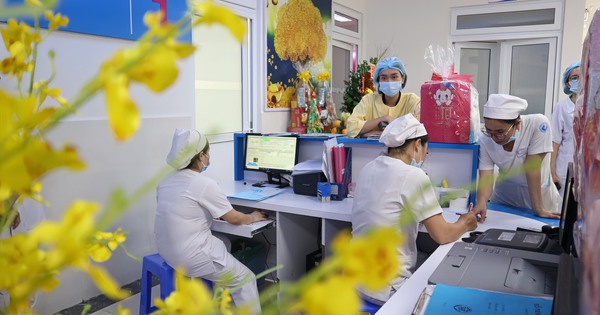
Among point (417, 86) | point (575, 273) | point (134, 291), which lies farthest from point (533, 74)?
point (575, 273)

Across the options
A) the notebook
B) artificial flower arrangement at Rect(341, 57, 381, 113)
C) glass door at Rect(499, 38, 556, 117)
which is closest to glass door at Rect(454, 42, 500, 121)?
glass door at Rect(499, 38, 556, 117)

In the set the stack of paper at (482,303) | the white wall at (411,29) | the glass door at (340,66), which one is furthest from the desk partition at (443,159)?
the white wall at (411,29)

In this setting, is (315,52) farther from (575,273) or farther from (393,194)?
(575,273)

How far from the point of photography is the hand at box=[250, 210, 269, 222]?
8.58 ft

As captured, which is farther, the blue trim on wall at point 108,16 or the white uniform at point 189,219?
the blue trim on wall at point 108,16

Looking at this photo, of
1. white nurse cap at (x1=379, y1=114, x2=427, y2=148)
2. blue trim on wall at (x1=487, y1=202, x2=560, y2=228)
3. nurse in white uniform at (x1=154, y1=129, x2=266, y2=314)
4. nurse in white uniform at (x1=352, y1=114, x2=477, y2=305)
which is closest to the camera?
nurse in white uniform at (x1=352, y1=114, x2=477, y2=305)

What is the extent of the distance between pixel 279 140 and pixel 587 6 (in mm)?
4891

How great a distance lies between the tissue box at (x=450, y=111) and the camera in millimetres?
2492

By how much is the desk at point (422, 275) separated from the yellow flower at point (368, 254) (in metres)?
1.11

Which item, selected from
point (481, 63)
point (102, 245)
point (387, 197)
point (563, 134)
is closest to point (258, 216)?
point (387, 197)

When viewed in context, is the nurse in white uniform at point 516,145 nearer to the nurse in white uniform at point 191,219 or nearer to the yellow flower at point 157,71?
the nurse in white uniform at point 191,219

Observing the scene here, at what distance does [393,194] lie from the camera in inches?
79.1

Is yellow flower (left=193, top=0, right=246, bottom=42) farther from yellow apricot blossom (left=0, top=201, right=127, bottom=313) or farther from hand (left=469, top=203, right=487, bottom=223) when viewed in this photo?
hand (left=469, top=203, right=487, bottom=223)

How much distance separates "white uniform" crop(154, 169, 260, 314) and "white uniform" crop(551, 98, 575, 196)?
8.85ft
